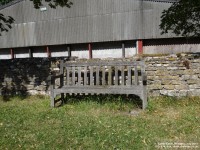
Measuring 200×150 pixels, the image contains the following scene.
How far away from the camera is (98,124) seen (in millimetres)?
6750

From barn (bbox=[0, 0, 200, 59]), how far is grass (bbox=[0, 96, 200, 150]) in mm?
15050

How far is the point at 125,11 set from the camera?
77.3 feet

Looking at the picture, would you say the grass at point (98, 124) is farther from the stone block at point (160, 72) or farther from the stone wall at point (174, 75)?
the stone block at point (160, 72)

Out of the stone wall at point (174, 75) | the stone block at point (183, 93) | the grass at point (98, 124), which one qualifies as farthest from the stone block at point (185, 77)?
the grass at point (98, 124)

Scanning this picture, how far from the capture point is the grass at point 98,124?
18.6 feet

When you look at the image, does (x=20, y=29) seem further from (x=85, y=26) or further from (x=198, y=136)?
(x=198, y=136)

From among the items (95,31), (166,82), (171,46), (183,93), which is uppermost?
(95,31)

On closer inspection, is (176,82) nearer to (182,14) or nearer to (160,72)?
(160,72)

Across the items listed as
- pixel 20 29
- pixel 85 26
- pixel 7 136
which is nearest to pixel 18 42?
pixel 20 29

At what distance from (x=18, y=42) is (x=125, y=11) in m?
11.0

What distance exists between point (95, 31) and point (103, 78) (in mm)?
16372

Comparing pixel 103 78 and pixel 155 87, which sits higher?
pixel 103 78

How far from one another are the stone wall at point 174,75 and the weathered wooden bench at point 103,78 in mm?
409

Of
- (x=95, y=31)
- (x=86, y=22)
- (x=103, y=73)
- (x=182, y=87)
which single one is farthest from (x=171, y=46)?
(x=103, y=73)
